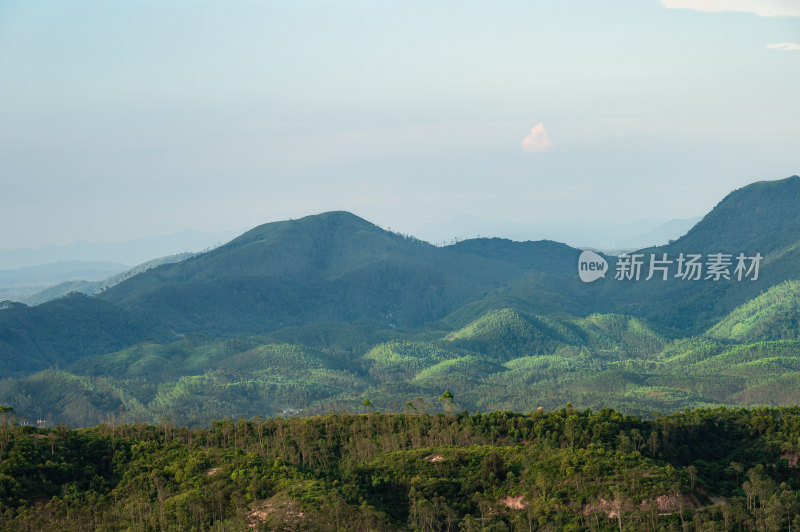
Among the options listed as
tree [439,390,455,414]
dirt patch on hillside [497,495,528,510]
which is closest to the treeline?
dirt patch on hillside [497,495,528,510]

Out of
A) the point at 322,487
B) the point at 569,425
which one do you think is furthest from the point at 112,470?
the point at 569,425

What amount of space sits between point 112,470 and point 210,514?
56.6ft

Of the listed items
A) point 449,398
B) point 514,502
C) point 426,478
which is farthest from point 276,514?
point 449,398

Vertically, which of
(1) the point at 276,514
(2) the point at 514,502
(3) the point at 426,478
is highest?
(3) the point at 426,478

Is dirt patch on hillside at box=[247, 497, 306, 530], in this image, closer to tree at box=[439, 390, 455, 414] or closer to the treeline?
the treeline

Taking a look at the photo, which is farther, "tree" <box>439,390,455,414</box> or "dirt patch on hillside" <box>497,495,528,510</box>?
"tree" <box>439,390,455,414</box>

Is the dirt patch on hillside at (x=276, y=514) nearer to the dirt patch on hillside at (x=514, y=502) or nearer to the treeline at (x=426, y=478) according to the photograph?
the treeline at (x=426, y=478)

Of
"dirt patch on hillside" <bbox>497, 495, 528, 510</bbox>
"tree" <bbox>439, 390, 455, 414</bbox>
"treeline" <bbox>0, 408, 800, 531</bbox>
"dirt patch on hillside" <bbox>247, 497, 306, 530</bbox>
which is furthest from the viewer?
"tree" <bbox>439, 390, 455, 414</bbox>

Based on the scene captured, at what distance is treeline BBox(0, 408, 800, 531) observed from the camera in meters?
76.6

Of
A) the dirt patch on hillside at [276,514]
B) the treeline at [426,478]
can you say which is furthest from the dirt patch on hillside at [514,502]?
the dirt patch on hillside at [276,514]

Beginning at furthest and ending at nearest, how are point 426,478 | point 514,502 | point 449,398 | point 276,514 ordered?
point 449,398 < point 426,478 < point 514,502 < point 276,514

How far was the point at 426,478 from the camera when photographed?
84562 mm

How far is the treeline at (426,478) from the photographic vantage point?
76562 mm

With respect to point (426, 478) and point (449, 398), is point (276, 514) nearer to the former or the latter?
point (426, 478)
